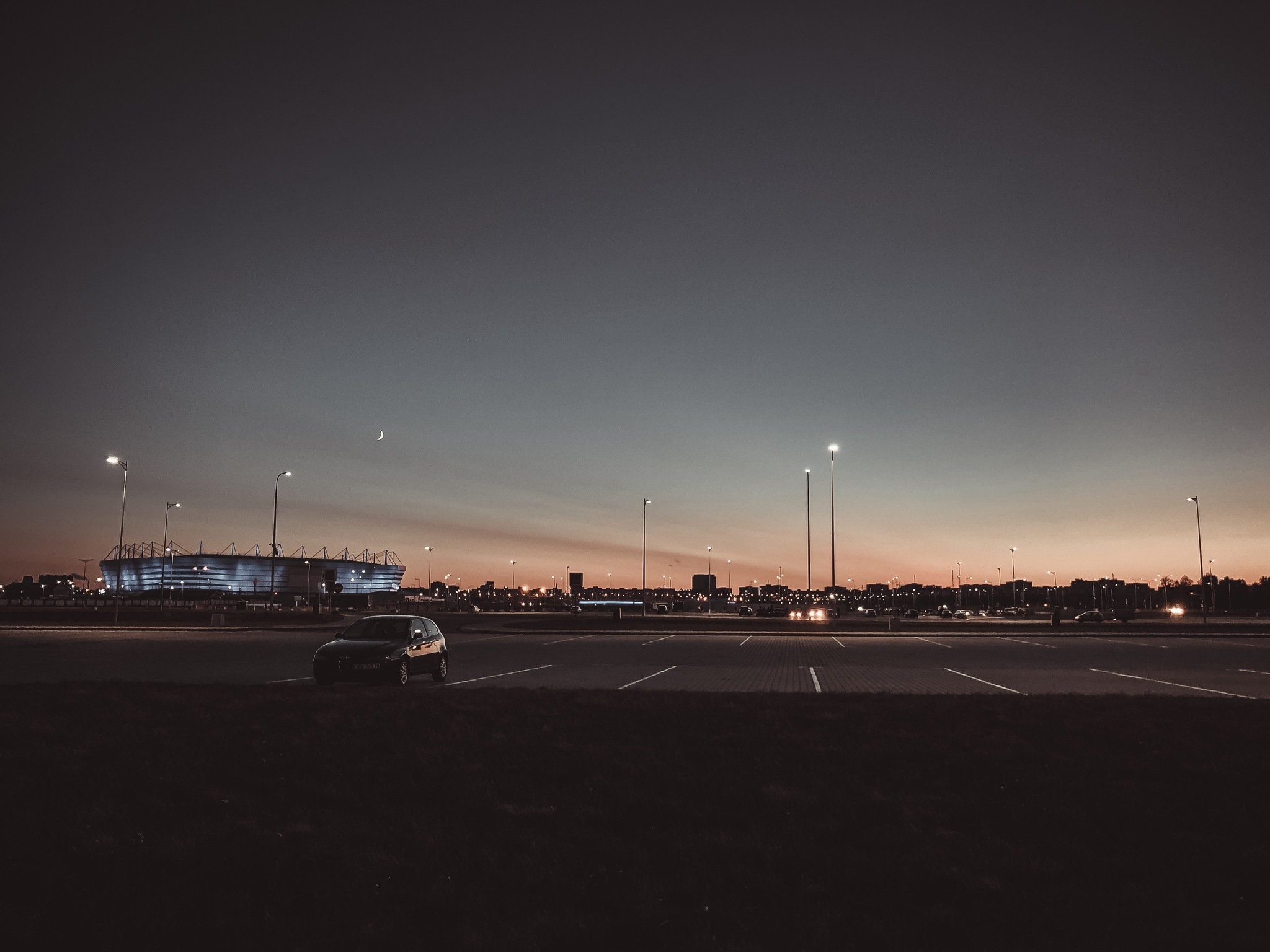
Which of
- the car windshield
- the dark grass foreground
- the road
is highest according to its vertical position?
the car windshield

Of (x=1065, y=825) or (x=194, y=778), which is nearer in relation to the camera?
(x=1065, y=825)

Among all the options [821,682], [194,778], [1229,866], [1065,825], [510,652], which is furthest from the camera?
[510,652]

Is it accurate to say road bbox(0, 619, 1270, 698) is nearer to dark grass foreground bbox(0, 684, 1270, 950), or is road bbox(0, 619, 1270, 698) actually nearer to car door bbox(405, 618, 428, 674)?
car door bbox(405, 618, 428, 674)

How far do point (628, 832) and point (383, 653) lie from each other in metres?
12.0

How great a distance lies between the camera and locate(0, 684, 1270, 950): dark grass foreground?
4676 mm

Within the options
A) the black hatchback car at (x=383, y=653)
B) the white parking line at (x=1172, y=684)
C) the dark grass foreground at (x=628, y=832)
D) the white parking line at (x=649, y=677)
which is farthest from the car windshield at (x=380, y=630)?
the white parking line at (x=1172, y=684)

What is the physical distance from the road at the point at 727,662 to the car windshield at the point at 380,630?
1218 millimetres

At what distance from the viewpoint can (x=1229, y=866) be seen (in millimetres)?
5625

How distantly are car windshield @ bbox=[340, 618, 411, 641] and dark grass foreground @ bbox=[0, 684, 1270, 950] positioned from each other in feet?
24.5

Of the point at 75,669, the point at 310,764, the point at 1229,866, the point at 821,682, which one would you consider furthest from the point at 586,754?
the point at 75,669

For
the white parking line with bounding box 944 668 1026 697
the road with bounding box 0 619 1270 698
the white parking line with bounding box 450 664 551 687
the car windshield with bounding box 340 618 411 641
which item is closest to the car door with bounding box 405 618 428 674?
the car windshield with bounding box 340 618 411 641

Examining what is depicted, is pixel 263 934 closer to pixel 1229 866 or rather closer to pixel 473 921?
pixel 473 921

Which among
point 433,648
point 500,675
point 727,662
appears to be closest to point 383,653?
point 433,648

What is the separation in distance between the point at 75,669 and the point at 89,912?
1857 cm
